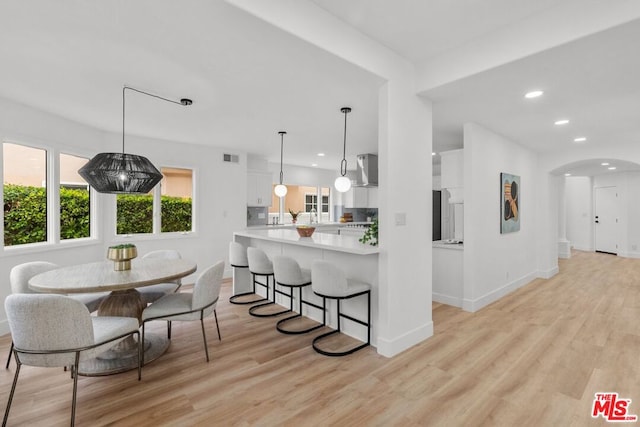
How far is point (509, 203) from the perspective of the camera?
16.0ft

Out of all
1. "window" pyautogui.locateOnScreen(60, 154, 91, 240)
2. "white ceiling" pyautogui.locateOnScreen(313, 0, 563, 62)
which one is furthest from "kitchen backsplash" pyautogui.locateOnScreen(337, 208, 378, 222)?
"white ceiling" pyautogui.locateOnScreen(313, 0, 563, 62)

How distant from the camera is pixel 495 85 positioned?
2.85 metres

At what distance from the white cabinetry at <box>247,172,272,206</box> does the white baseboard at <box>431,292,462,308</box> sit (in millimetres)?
4132

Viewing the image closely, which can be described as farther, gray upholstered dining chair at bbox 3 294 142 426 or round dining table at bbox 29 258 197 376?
round dining table at bbox 29 258 197 376

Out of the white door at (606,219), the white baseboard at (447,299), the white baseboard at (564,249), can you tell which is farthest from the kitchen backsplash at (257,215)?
the white door at (606,219)

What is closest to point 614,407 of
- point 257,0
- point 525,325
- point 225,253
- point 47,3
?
point 525,325

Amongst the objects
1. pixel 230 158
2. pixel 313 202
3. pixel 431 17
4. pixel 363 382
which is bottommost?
pixel 363 382

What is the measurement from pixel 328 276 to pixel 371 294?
1.78 ft

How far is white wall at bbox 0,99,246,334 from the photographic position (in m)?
3.62

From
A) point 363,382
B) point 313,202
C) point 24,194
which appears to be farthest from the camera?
point 313,202

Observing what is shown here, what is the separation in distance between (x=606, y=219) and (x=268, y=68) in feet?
36.0

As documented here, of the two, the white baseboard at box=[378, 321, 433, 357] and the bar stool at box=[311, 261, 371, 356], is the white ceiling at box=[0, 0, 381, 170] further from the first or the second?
the white baseboard at box=[378, 321, 433, 357]

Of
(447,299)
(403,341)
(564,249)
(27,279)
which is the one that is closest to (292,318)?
(403,341)

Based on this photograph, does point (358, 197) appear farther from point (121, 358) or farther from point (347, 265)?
point (121, 358)
